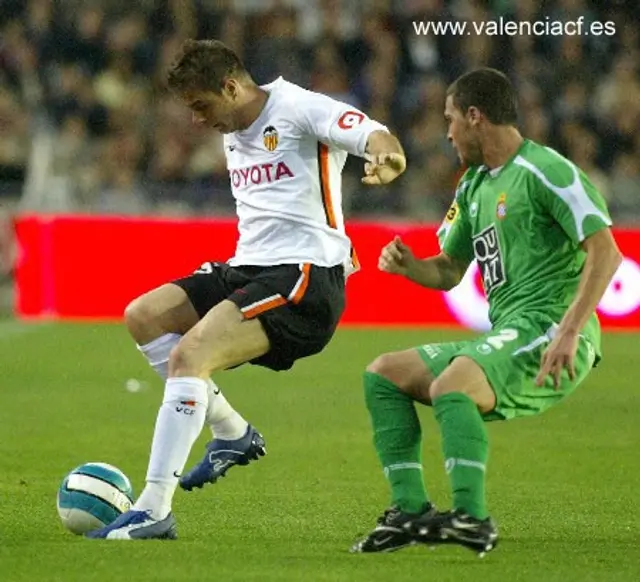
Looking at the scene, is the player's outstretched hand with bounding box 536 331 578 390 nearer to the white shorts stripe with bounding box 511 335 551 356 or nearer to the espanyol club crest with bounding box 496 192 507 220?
the white shorts stripe with bounding box 511 335 551 356

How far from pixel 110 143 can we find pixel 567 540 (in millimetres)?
12597

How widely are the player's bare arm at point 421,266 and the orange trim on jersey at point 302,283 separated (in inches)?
15.0

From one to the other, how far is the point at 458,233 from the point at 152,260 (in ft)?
34.9

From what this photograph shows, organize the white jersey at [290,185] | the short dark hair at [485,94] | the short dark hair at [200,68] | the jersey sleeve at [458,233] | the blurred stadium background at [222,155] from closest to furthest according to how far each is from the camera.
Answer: the short dark hair at [485,94], the jersey sleeve at [458,233], the short dark hair at [200,68], the white jersey at [290,185], the blurred stadium background at [222,155]

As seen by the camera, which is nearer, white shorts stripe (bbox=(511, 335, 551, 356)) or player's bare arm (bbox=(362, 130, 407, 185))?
white shorts stripe (bbox=(511, 335, 551, 356))

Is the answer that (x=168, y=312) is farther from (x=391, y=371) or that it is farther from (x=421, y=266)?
(x=391, y=371)

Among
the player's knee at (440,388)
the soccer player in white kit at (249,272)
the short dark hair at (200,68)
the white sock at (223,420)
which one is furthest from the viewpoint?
the white sock at (223,420)

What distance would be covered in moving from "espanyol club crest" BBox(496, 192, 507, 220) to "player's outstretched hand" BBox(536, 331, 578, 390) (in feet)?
1.86

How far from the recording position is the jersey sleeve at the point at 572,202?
5.69 m

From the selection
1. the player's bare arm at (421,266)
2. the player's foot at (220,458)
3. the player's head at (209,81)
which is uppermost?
the player's head at (209,81)

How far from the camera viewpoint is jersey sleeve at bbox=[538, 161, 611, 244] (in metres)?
5.69

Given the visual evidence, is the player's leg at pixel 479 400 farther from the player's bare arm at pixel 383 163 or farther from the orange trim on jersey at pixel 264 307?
the orange trim on jersey at pixel 264 307

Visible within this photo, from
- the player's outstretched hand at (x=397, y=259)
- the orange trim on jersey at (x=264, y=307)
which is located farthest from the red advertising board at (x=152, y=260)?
the player's outstretched hand at (x=397, y=259)

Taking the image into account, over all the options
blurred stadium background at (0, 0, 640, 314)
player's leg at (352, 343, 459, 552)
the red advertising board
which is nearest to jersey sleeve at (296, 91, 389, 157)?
player's leg at (352, 343, 459, 552)
